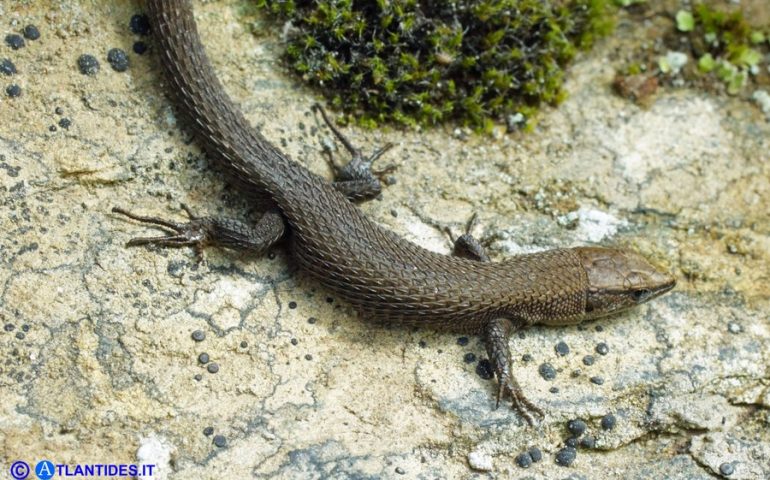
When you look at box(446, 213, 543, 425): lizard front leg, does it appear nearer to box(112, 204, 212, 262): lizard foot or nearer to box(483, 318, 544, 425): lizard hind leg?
box(483, 318, 544, 425): lizard hind leg

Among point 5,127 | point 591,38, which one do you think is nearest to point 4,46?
point 5,127

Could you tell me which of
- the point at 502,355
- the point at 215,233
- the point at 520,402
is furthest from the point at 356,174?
the point at 520,402

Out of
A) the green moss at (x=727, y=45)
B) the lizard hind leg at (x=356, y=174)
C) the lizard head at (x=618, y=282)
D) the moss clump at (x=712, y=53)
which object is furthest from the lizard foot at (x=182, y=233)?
the green moss at (x=727, y=45)

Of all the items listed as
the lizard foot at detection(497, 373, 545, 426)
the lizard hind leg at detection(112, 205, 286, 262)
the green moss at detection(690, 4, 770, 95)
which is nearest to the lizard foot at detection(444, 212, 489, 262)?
the lizard foot at detection(497, 373, 545, 426)

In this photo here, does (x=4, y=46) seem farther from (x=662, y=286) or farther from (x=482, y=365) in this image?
(x=662, y=286)

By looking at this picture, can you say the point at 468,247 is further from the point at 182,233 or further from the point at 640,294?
the point at 182,233

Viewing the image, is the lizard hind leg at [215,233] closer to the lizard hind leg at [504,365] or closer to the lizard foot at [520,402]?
the lizard hind leg at [504,365]
